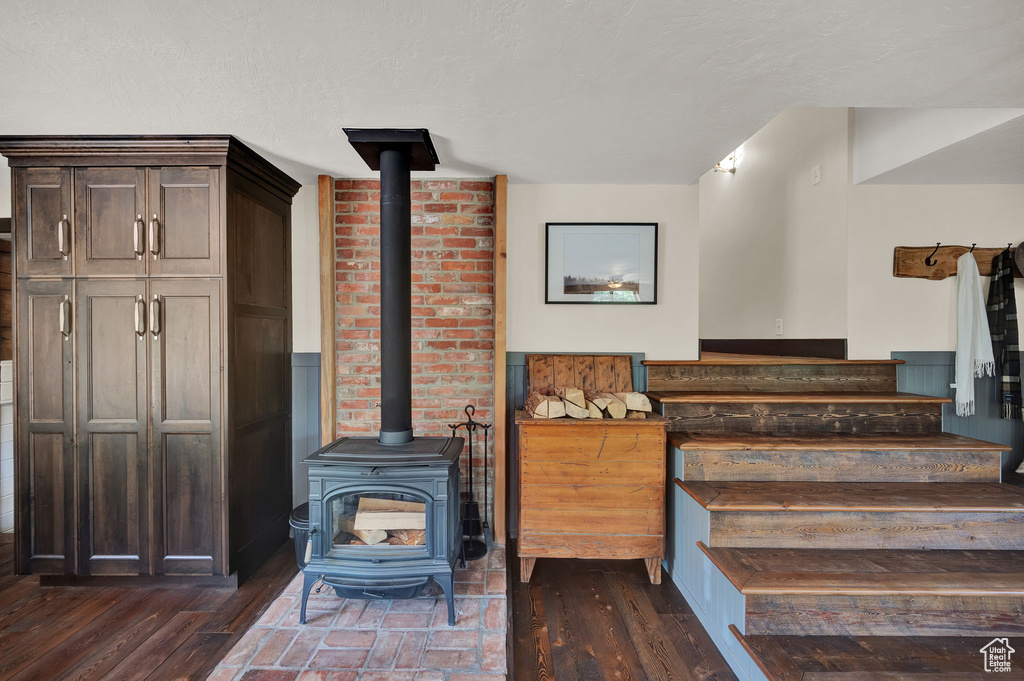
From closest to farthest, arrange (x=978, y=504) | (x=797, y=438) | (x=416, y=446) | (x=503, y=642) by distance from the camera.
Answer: (x=503, y=642) < (x=978, y=504) < (x=416, y=446) < (x=797, y=438)

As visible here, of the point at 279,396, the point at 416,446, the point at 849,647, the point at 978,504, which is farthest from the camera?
the point at 279,396

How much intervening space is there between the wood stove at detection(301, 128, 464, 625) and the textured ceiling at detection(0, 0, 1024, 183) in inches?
11.9

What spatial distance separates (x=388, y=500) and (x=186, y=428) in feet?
3.68

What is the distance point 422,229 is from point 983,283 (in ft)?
11.3

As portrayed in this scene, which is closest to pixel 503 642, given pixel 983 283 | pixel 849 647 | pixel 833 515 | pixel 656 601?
pixel 656 601

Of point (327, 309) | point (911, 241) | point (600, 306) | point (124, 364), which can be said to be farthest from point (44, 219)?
point (911, 241)

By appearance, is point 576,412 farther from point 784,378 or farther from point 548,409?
point 784,378

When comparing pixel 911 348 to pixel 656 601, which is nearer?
pixel 656 601

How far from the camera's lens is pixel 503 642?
190 centimetres

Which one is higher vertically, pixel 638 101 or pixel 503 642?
pixel 638 101

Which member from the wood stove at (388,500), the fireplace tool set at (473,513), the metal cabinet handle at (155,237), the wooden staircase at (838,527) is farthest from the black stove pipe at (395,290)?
the wooden staircase at (838,527)

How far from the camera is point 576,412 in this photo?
8.22 feet

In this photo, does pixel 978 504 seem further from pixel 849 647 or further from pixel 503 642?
pixel 503 642

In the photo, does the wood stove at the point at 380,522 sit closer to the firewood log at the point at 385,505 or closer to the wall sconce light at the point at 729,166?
the firewood log at the point at 385,505
